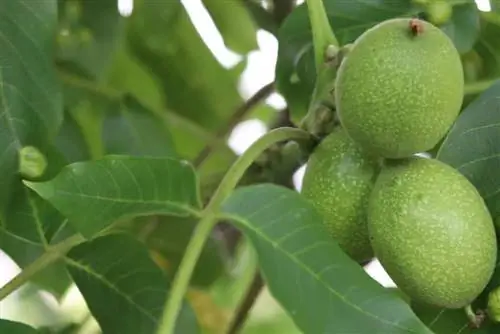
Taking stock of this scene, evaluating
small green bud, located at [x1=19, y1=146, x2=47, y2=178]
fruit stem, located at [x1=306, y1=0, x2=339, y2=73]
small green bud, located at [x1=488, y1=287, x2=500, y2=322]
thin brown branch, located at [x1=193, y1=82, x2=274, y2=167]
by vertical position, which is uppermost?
fruit stem, located at [x1=306, y1=0, x2=339, y2=73]

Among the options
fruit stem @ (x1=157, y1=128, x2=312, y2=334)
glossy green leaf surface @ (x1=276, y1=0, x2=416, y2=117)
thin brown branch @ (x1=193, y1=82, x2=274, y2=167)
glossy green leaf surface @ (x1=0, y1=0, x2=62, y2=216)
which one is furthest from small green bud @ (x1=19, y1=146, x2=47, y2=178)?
thin brown branch @ (x1=193, y1=82, x2=274, y2=167)

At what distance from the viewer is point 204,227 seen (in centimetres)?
57

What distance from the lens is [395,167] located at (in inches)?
24.2

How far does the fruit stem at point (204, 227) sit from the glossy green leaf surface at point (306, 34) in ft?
0.43

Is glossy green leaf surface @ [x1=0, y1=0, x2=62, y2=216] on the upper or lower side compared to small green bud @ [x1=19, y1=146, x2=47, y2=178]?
upper

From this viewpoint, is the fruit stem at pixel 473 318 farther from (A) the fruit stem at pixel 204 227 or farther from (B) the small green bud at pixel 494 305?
(A) the fruit stem at pixel 204 227

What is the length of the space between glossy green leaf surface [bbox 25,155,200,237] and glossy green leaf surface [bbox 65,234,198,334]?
4.1 inches

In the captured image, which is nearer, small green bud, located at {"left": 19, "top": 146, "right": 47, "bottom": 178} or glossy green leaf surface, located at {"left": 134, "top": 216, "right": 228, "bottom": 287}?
small green bud, located at {"left": 19, "top": 146, "right": 47, "bottom": 178}

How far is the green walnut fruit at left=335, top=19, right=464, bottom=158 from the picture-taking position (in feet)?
1.92

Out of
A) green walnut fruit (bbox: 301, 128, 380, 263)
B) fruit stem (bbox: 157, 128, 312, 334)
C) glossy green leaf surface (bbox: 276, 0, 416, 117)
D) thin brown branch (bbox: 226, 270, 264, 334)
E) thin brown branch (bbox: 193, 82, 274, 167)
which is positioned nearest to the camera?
fruit stem (bbox: 157, 128, 312, 334)

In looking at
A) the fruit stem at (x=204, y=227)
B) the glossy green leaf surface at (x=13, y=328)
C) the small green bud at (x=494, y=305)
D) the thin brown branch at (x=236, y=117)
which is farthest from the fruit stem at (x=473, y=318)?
the thin brown branch at (x=236, y=117)

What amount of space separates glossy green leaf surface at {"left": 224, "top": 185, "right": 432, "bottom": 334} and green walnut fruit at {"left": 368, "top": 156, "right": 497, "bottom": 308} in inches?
1.5

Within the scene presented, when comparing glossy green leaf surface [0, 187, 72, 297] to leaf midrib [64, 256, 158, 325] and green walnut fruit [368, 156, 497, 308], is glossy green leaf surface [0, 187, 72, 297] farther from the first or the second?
green walnut fruit [368, 156, 497, 308]

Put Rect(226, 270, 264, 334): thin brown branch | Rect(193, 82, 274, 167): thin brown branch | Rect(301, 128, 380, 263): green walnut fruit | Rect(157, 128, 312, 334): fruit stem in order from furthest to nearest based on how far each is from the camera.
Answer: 1. Rect(193, 82, 274, 167): thin brown branch
2. Rect(226, 270, 264, 334): thin brown branch
3. Rect(301, 128, 380, 263): green walnut fruit
4. Rect(157, 128, 312, 334): fruit stem
